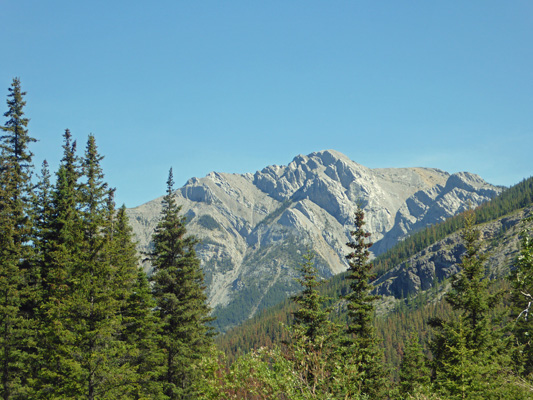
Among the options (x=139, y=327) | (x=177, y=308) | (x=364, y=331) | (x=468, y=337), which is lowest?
(x=468, y=337)

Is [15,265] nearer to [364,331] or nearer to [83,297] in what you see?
[83,297]

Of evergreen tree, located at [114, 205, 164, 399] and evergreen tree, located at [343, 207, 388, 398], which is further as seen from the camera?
evergreen tree, located at [343, 207, 388, 398]

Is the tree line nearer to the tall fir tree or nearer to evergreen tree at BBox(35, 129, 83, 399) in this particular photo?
evergreen tree at BBox(35, 129, 83, 399)

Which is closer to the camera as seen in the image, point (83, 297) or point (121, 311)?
point (83, 297)

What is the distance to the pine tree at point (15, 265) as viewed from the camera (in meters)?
30.9

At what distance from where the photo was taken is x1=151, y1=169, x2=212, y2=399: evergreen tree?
33469 mm

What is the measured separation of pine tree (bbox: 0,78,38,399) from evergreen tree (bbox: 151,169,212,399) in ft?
30.7

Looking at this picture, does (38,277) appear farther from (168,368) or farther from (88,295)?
(168,368)

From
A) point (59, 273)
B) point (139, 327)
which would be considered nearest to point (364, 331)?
point (139, 327)

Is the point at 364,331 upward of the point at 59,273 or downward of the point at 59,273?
downward

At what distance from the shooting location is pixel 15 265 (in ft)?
107

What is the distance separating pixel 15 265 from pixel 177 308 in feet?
40.7

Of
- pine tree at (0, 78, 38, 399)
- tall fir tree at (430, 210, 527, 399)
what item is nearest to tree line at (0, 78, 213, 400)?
pine tree at (0, 78, 38, 399)

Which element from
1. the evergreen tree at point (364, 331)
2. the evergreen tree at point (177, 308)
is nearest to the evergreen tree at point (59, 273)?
the evergreen tree at point (177, 308)
